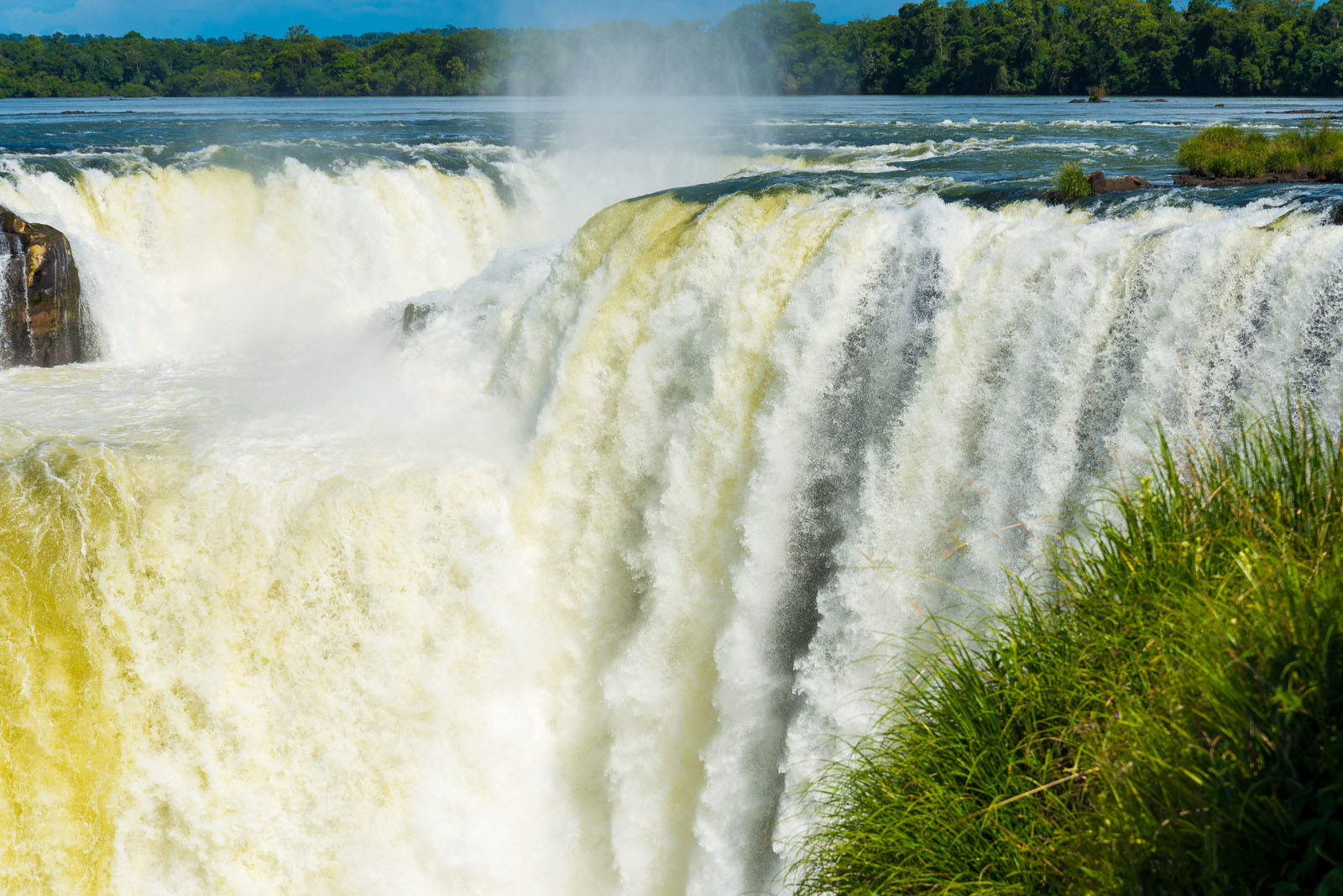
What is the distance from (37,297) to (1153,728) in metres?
12.6

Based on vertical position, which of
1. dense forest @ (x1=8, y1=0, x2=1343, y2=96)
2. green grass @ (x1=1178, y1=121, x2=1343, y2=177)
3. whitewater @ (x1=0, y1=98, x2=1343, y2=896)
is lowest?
whitewater @ (x1=0, y1=98, x2=1343, y2=896)

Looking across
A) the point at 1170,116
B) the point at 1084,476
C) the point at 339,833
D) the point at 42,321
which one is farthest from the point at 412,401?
the point at 1170,116

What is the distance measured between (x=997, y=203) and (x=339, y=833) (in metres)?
7.28

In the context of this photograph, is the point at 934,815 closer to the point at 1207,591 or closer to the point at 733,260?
the point at 1207,591

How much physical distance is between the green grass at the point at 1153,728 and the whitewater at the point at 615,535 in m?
1.77

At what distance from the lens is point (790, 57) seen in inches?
2073

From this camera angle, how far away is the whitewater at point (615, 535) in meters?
5.97

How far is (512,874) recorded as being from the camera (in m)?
7.39

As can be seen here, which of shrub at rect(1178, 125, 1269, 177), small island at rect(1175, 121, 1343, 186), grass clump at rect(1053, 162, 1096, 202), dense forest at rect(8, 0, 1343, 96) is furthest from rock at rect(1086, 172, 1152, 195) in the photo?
dense forest at rect(8, 0, 1343, 96)

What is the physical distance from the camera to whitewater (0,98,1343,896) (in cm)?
597

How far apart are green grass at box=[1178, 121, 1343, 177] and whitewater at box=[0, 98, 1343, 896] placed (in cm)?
329

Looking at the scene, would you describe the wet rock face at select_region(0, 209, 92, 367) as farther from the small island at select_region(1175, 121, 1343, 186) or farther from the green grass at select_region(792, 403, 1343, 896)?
the small island at select_region(1175, 121, 1343, 186)

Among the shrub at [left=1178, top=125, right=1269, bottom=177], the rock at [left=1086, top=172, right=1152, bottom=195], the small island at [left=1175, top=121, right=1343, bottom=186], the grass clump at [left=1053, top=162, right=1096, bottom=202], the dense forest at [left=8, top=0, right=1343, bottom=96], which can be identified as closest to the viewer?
the grass clump at [left=1053, top=162, right=1096, bottom=202]

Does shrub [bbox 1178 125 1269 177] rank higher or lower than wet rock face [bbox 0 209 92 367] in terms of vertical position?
higher
